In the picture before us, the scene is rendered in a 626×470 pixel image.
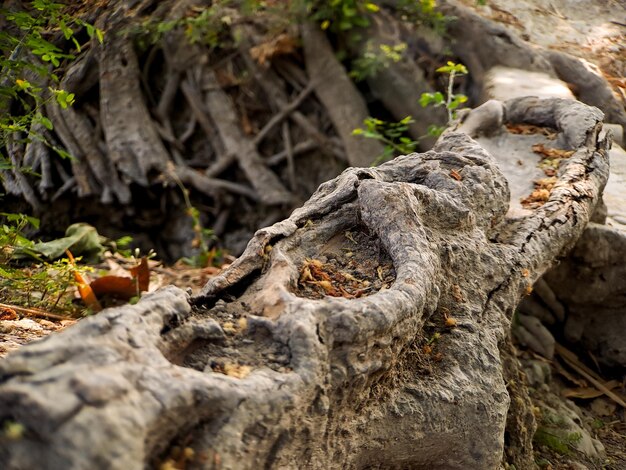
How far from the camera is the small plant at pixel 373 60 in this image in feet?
17.6

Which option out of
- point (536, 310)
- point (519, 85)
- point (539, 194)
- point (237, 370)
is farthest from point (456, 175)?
point (519, 85)

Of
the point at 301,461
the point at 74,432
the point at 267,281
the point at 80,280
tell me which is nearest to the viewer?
the point at 74,432

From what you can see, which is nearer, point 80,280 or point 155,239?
point 80,280

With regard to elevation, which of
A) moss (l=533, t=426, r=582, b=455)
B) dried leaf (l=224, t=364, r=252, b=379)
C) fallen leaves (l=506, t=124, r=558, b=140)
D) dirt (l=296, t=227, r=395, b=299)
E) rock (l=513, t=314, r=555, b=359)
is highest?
dried leaf (l=224, t=364, r=252, b=379)

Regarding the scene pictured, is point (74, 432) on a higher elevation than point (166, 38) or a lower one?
higher

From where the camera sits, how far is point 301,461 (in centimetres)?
144

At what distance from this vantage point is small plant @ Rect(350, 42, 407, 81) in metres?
5.37

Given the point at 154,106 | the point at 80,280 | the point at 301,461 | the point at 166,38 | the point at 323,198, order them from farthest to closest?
the point at 154,106 < the point at 166,38 < the point at 80,280 < the point at 323,198 < the point at 301,461

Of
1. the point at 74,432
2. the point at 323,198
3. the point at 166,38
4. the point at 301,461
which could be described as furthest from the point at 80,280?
the point at 166,38

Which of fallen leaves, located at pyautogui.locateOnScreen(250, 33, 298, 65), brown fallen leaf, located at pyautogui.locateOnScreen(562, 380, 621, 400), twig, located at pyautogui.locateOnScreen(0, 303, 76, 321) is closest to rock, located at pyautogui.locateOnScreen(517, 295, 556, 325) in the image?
brown fallen leaf, located at pyautogui.locateOnScreen(562, 380, 621, 400)

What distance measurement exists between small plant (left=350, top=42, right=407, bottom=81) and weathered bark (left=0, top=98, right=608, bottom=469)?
9.97 ft

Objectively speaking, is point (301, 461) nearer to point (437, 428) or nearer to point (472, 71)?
point (437, 428)

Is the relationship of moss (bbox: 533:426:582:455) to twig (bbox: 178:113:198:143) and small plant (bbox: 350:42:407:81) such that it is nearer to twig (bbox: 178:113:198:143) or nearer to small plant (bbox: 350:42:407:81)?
small plant (bbox: 350:42:407:81)

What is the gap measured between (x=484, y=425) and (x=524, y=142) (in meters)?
1.95
